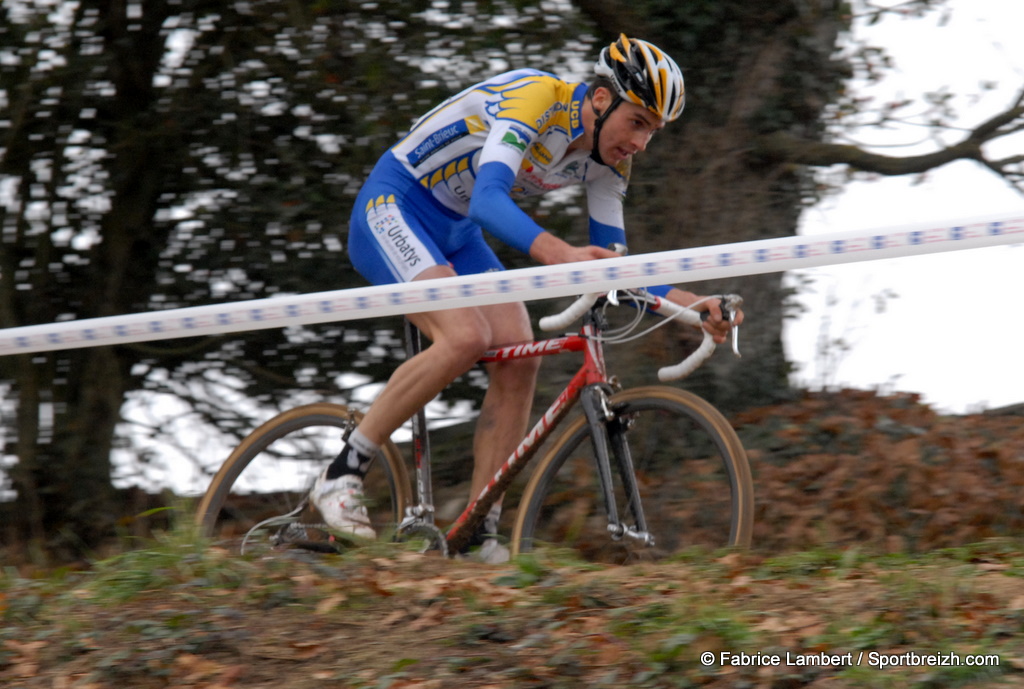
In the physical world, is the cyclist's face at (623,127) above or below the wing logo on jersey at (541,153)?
above

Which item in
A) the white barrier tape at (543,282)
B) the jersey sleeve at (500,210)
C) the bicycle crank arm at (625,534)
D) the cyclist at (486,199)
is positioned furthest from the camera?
the bicycle crank arm at (625,534)

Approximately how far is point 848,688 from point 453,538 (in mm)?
2097

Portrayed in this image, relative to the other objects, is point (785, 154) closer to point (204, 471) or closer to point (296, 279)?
point (296, 279)

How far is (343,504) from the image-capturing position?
14.0 ft

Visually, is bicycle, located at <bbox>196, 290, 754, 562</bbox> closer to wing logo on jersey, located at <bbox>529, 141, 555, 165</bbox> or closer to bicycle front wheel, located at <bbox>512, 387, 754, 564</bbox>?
bicycle front wheel, located at <bbox>512, 387, 754, 564</bbox>

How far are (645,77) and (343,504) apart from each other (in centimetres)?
197

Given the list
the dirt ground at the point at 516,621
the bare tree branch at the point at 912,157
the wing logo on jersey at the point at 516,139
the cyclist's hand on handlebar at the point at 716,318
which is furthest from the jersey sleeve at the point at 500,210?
the bare tree branch at the point at 912,157

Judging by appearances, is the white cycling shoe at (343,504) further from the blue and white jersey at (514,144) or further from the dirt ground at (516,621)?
the blue and white jersey at (514,144)

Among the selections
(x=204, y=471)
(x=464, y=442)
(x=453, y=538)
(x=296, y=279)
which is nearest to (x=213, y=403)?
(x=204, y=471)

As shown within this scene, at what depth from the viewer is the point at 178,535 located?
12.5ft

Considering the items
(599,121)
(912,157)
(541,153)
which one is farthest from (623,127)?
(912,157)

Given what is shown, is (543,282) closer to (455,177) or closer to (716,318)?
(716,318)

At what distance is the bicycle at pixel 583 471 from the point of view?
13.3ft

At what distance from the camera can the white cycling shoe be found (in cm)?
423
